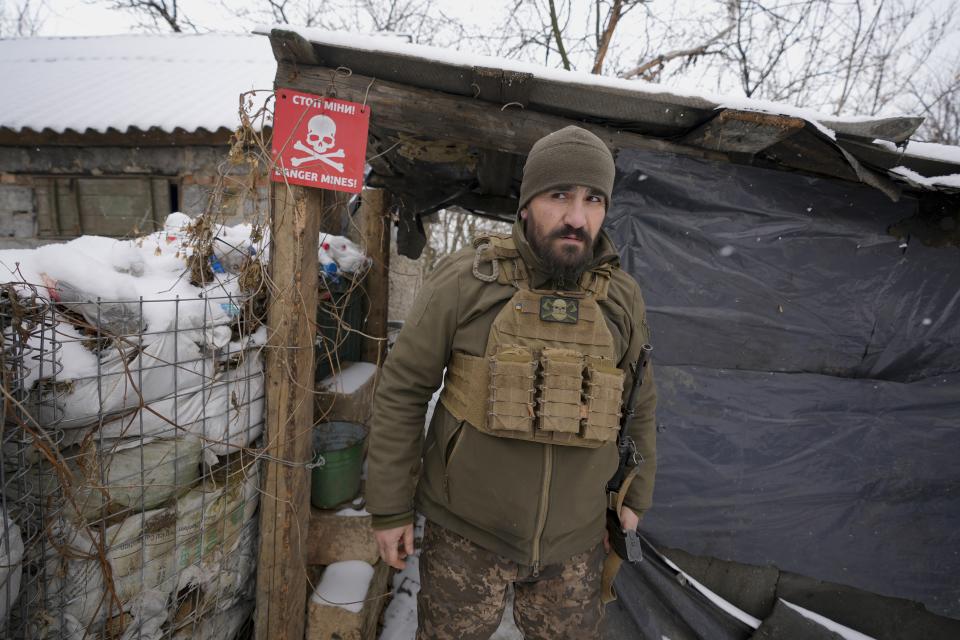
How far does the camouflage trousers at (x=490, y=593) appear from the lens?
155cm

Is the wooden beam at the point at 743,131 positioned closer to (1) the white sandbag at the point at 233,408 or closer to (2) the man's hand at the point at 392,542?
(2) the man's hand at the point at 392,542

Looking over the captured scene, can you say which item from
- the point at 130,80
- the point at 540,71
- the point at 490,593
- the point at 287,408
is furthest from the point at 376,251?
the point at 130,80

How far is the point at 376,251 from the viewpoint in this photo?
161 inches

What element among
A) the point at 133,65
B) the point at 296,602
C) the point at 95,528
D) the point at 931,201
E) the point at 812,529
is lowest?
the point at 296,602

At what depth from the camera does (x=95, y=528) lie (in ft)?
5.06

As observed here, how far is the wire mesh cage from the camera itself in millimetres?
1377

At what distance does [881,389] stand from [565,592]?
2213mm

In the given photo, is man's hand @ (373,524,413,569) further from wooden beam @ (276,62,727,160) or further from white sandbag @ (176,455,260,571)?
wooden beam @ (276,62,727,160)

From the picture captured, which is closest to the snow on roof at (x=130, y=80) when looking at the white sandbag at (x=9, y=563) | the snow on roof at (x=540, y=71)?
the snow on roof at (x=540, y=71)

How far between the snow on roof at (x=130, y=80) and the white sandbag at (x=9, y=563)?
5.39 m

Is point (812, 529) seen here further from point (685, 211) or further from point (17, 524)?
point (17, 524)

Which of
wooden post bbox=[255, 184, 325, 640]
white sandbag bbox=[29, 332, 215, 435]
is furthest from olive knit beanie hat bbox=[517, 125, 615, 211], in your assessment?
white sandbag bbox=[29, 332, 215, 435]

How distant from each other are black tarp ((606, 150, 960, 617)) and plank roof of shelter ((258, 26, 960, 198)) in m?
0.21

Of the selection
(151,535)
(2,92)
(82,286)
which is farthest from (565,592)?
(2,92)
